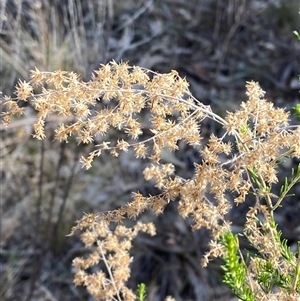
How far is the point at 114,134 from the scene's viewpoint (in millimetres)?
3750

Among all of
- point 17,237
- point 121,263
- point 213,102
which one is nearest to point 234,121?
point 121,263

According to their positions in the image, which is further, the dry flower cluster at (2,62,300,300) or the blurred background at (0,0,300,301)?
the blurred background at (0,0,300,301)

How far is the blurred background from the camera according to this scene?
10.6 ft

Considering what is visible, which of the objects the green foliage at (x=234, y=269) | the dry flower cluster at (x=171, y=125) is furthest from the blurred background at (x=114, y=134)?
the green foliage at (x=234, y=269)

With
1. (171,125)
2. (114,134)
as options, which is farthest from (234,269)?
(114,134)

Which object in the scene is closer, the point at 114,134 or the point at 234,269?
the point at 234,269

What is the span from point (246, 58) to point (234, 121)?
3405mm

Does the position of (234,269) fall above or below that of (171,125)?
below

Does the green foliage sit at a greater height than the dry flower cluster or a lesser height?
lesser

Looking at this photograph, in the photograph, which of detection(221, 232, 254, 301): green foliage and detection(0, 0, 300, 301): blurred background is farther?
detection(0, 0, 300, 301): blurred background

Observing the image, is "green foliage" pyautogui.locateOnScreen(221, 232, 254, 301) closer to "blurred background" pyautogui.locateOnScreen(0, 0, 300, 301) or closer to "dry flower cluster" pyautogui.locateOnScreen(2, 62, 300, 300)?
"dry flower cluster" pyautogui.locateOnScreen(2, 62, 300, 300)

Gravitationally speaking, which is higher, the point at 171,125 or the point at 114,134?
the point at 171,125

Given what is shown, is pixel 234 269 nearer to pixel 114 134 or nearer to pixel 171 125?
pixel 171 125

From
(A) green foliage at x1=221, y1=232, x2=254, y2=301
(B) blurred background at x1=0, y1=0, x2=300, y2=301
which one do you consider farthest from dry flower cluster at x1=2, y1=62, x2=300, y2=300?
(B) blurred background at x1=0, y1=0, x2=300, y2=301
